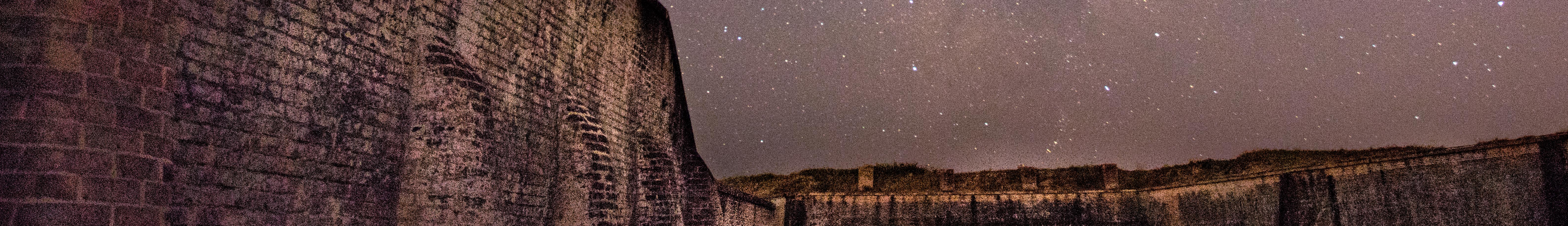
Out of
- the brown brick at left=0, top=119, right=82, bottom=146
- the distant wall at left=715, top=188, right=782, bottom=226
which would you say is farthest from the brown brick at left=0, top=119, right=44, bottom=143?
the distant wall at left=715, top=188, right=782, bottom=226

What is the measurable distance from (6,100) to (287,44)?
1.72 m

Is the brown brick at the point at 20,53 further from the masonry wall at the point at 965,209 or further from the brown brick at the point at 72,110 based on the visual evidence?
the masonry wall at the point at 965,209

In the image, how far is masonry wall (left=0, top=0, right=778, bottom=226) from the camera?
480 cm

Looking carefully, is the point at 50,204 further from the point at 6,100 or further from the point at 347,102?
the point at 347,102

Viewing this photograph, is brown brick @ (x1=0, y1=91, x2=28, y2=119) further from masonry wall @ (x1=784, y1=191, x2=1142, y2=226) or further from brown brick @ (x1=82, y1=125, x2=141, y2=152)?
masonry wall @ (x1=784, y1=191, x2=1142, y2=226)

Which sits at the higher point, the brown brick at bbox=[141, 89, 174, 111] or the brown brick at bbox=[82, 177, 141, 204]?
the brown brick at bbox=[141, 89, 174, 111]

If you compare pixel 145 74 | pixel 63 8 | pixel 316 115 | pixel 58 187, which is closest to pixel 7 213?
pixel 58 187

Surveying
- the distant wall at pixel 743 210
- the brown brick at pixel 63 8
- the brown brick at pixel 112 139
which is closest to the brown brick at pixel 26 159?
the brown brick at pixel 112 139

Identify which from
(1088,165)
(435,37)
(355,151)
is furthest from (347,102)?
(1088,165)

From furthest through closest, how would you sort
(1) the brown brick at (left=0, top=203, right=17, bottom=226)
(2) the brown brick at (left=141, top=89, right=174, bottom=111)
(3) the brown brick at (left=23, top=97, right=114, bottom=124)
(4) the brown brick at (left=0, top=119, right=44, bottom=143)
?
(2) the brown brick at (left=141, top=89, right=174, bottom=111)
(3) the brown brick at (left=23, top=97, right=114, bottom=124)
(4) the brown brick at (left=0, top=119, right=44, bottom=143)
(1) the brown brick at (left=0, top=203, right=17, bottom=226)

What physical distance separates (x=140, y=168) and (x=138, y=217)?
28 centimetres

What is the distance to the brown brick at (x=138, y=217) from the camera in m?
4.86

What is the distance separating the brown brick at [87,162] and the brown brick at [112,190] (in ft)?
0.12

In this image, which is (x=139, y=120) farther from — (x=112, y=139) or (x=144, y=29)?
(x=144, y=29)
